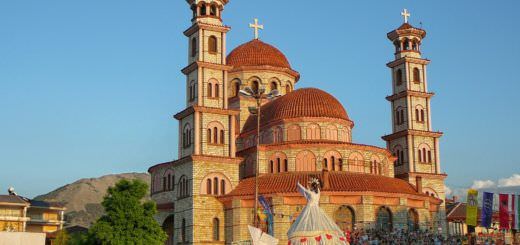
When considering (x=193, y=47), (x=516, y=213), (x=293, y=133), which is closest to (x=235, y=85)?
(x=193, y=47)

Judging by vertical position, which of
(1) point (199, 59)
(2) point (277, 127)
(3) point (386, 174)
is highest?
(1) point (199, 59)

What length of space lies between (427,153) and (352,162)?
41.1 ft

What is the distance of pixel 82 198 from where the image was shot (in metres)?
170

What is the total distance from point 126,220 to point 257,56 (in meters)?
32.8

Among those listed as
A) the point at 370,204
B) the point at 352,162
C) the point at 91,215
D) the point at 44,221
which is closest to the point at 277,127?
the point at 352,162

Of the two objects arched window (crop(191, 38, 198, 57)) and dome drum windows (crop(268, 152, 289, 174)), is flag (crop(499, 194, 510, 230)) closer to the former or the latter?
dome drum windows (crop(268, 152, 289, 174))

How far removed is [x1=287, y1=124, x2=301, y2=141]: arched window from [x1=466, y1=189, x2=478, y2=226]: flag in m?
23.3

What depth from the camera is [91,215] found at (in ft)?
511

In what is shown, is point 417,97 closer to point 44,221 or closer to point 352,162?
point 352,162

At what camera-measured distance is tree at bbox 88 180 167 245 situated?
45.4 meters

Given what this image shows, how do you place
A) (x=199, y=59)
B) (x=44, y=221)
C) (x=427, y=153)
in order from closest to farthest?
(x=199, y=59), (x=427, y=153), (x=44, y=221)

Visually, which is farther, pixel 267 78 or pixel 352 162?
pixel 267 78

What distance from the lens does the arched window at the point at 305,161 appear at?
197ft

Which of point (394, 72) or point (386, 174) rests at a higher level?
point (394, 72)
